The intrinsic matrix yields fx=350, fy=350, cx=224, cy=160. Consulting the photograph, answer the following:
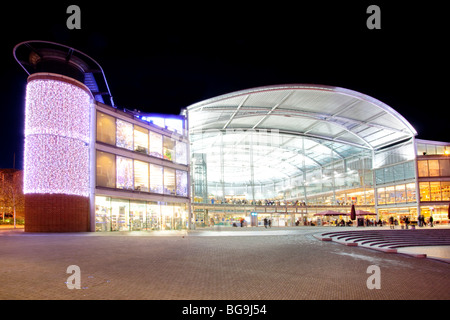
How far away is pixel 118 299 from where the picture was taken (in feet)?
20.6

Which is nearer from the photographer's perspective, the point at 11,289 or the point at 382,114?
the point at 11,289

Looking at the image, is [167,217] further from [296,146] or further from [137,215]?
[296,146]

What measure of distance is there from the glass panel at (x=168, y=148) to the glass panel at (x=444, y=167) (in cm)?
4066

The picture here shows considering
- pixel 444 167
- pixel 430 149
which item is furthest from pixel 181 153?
pixel 444 167

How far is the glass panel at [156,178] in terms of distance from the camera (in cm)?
3369

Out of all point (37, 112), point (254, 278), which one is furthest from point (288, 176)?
point (254, 278)

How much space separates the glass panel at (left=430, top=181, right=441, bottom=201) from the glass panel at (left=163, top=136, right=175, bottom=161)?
39424mm

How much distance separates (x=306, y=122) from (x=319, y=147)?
37.5 feet

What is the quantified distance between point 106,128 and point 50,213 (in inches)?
326

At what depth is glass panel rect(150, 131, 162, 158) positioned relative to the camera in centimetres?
3434

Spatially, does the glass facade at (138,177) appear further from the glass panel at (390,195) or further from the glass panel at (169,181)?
the glass panel at (390,195)

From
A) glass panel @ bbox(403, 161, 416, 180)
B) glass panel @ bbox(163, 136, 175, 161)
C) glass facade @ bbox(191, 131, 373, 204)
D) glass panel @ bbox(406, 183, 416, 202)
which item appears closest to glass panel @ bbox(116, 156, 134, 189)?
glass panel @ bbox(163, 136, 175, 161)

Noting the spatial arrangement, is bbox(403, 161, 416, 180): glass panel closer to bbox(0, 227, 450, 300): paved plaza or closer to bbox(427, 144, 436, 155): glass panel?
bbox(427, 144, 436, 155): glass panel
